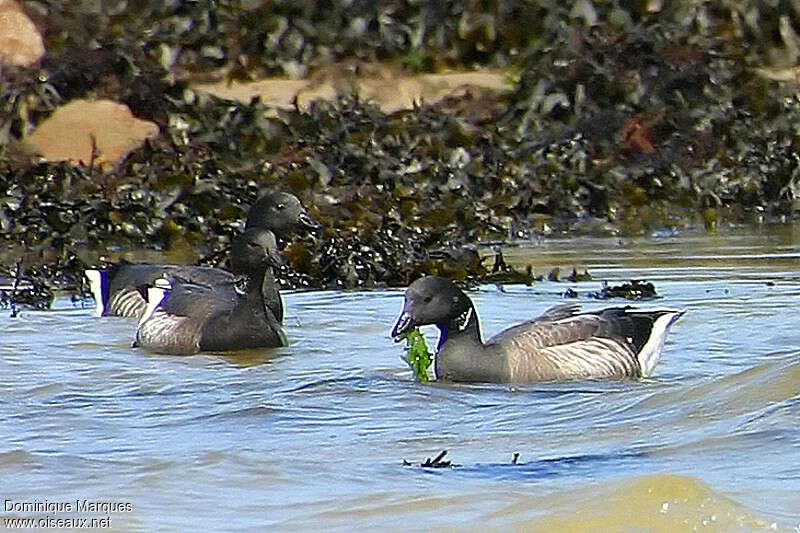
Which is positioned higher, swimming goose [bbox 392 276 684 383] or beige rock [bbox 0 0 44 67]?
beige rock [bbox 0 0 44 67]

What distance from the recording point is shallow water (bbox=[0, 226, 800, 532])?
580 centimetres

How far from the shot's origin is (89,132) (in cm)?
1661

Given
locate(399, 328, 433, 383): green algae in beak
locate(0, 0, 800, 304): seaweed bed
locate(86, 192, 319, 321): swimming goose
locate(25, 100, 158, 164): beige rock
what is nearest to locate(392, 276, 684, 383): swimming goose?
locate(399, 328, 433, 383): green algae in beak

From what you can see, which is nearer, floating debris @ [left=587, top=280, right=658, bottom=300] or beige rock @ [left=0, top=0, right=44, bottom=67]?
floating debris @ [left=587, top=280, right=658, bottom=300]

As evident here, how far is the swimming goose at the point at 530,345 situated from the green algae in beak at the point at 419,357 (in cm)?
6

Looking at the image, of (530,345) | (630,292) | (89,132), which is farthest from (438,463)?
(89,132)

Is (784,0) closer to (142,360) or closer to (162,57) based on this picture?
(162,57)

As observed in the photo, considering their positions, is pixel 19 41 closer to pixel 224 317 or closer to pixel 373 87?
pixel 373 87

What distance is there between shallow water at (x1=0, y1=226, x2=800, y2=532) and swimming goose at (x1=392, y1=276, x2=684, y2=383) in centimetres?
11

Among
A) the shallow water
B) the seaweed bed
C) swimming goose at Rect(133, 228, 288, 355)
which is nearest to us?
the shallow water

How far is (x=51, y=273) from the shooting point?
12.3 meters

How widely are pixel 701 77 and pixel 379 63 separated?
304cm

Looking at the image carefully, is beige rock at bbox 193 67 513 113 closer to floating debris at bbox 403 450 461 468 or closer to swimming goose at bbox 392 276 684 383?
swimming goose at bbox 392 276 684 383

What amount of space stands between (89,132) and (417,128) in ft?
9.35
